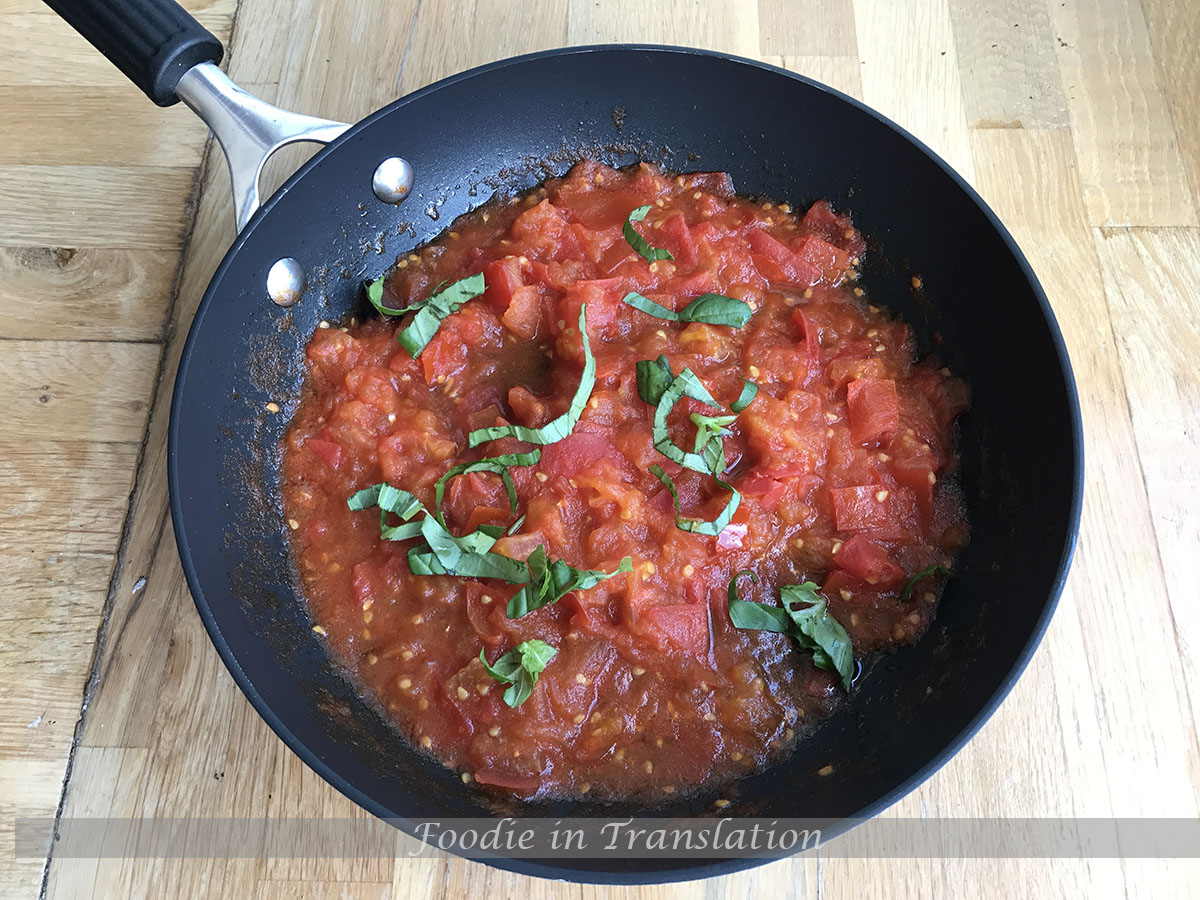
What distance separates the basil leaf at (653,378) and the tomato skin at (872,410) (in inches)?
19.4

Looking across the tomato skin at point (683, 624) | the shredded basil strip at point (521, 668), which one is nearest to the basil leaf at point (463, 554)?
the shredded basil strip at point (521, 668)

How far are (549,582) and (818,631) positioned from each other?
66 cm

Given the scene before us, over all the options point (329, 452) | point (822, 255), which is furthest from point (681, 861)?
point (822, 255)

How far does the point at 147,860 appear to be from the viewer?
7.25 feet

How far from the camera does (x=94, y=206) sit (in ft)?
9.39

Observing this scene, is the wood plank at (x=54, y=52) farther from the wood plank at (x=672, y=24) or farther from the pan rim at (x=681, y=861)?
the wood plank at (x=672, y=24)

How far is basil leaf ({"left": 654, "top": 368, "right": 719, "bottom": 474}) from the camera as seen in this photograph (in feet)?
7.38

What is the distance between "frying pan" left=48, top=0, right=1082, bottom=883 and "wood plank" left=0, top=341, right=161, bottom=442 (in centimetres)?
44

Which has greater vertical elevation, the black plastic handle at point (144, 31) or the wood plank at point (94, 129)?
the black plastic handle at point (144, 31)

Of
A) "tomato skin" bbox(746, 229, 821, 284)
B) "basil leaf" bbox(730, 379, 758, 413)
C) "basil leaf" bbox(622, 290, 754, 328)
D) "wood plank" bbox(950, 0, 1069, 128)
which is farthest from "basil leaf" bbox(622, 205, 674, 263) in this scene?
"wood plank" bbox(950, 0, 1069, 128)

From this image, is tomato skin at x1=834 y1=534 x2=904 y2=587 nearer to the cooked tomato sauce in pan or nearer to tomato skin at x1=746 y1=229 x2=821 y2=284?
the cooked tomato sauce in pan

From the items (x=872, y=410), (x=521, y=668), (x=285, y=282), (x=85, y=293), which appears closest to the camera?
(x=521, y=668)

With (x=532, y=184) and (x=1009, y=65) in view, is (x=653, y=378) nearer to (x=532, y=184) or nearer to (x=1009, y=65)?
(x=532, y=184)

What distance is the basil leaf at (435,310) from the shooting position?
2500 millimetres
